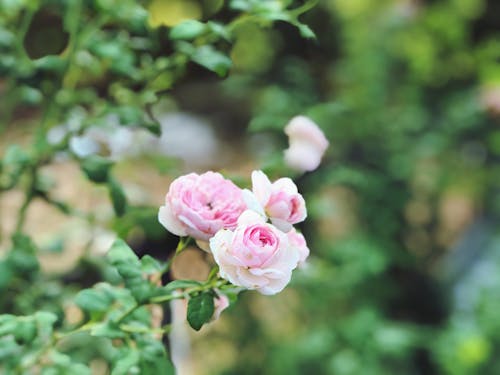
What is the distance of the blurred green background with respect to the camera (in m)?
1.73

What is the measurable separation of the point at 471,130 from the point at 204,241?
168 centimetres

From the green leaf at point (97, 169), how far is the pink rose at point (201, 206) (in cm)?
35

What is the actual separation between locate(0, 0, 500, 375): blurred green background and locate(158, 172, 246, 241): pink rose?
53 cm

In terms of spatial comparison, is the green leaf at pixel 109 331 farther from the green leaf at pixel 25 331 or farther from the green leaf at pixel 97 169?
the green leaf at pixel 97 169

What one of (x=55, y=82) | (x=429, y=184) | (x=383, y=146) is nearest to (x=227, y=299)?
(x=55, y=82)

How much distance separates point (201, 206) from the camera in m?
0.67

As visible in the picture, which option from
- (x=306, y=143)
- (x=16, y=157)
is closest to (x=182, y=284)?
(x=306, y=143)

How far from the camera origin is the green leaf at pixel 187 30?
0.88m

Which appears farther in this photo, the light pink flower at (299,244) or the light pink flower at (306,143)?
the light pink flower at (306,143)

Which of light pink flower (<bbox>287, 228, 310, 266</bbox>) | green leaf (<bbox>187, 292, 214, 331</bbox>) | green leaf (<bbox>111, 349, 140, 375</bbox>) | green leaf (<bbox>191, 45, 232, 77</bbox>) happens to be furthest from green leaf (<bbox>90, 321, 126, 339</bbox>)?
green leaf (<bbox>191, 45, 232, 77</bbox>)

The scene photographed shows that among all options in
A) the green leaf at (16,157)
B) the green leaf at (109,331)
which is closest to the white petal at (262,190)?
the green leaf at (109,331)

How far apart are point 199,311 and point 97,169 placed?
0.39m

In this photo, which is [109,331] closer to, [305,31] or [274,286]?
[274,286]

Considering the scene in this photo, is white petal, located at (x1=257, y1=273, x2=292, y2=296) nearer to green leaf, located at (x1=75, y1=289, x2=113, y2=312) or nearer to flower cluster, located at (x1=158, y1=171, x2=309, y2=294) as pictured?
flower cluster, located at (x1=158, y1=171, x2=309, y2=294)
